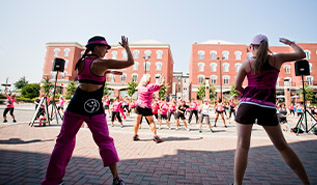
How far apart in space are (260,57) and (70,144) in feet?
8.52

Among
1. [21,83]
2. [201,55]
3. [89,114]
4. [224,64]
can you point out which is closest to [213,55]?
[201,55]

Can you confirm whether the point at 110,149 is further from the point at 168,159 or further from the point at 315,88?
the point at 315,88

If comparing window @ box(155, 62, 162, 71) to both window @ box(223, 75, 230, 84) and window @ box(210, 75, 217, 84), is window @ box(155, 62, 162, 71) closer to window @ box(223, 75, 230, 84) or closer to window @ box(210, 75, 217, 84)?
window @ box(210, 75, 217, 84)

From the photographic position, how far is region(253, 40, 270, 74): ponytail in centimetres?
184

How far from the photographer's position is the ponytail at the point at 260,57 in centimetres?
184

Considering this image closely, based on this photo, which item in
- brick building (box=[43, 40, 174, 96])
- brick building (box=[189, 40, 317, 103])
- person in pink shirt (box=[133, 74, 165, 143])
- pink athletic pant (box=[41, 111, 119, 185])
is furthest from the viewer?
brick building (box=[43, 40, 174, 96])

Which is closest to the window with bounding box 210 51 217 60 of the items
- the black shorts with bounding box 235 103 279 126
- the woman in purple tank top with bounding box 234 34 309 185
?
the woman in purple tank top with bounding box 234 34 309 185

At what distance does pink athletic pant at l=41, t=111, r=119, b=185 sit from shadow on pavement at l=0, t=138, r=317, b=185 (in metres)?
0.58

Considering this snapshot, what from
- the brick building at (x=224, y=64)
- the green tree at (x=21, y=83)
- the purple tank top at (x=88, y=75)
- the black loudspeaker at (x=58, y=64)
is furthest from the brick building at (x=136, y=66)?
the purple tank top at (x=88, y=75)

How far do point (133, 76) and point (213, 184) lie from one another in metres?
39.1

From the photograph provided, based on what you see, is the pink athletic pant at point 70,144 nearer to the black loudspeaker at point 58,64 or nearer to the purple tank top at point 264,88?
the purple tank top at point 264,88

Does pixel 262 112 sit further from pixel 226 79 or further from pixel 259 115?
pixel 226 79

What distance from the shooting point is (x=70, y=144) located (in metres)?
1.92

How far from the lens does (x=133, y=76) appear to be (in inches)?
1585
